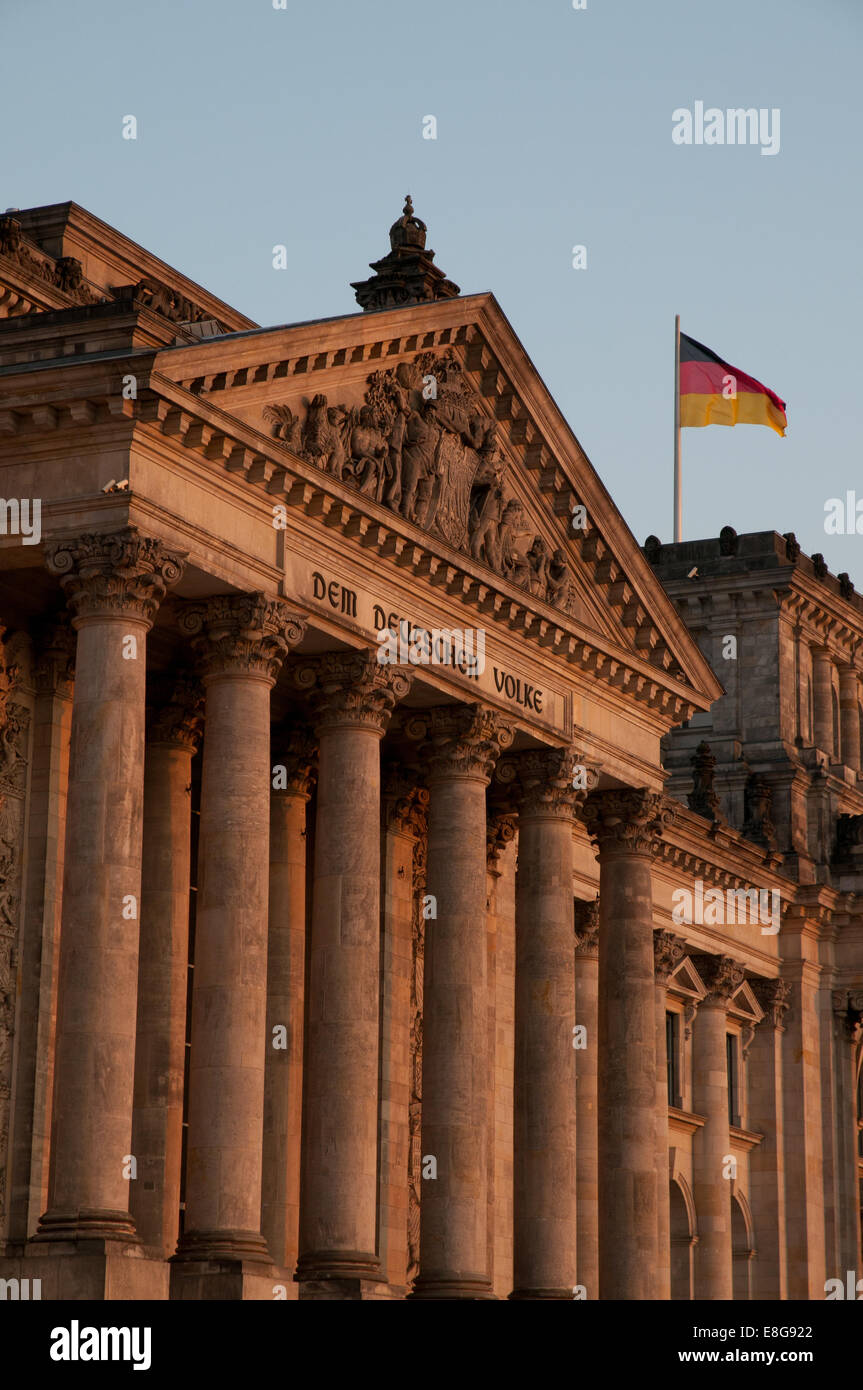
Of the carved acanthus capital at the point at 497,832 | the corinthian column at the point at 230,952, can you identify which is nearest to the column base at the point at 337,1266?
the corinthian column at the point at 230,952

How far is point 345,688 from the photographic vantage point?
137 feet

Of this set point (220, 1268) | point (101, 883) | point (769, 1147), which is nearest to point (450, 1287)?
point (220, 1268)

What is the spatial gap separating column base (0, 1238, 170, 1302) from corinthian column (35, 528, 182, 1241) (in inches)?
8.8

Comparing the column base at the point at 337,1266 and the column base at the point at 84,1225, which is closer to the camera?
the column base at the point at 84,1225

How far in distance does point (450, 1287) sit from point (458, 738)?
9437mm

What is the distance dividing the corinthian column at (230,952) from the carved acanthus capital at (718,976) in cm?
2958

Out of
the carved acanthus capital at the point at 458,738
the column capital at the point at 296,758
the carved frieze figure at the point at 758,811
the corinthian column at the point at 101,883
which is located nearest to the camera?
the corinthian column at the point at 101,883

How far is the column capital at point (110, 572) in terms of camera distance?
119ft

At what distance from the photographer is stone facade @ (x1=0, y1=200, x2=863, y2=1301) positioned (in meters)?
36.3

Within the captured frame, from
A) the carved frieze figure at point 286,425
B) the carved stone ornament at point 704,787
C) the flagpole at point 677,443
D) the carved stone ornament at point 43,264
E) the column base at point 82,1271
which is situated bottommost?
the column base at point 82,1271

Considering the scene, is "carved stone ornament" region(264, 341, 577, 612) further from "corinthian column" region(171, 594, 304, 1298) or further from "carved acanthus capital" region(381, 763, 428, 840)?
"carved acanthus capital" region(381, 763, 428, 840)

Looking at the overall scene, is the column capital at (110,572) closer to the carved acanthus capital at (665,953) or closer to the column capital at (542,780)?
the column capital at (542,780)

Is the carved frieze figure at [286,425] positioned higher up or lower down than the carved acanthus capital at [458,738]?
higher up

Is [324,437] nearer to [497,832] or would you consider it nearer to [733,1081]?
[497,832]
